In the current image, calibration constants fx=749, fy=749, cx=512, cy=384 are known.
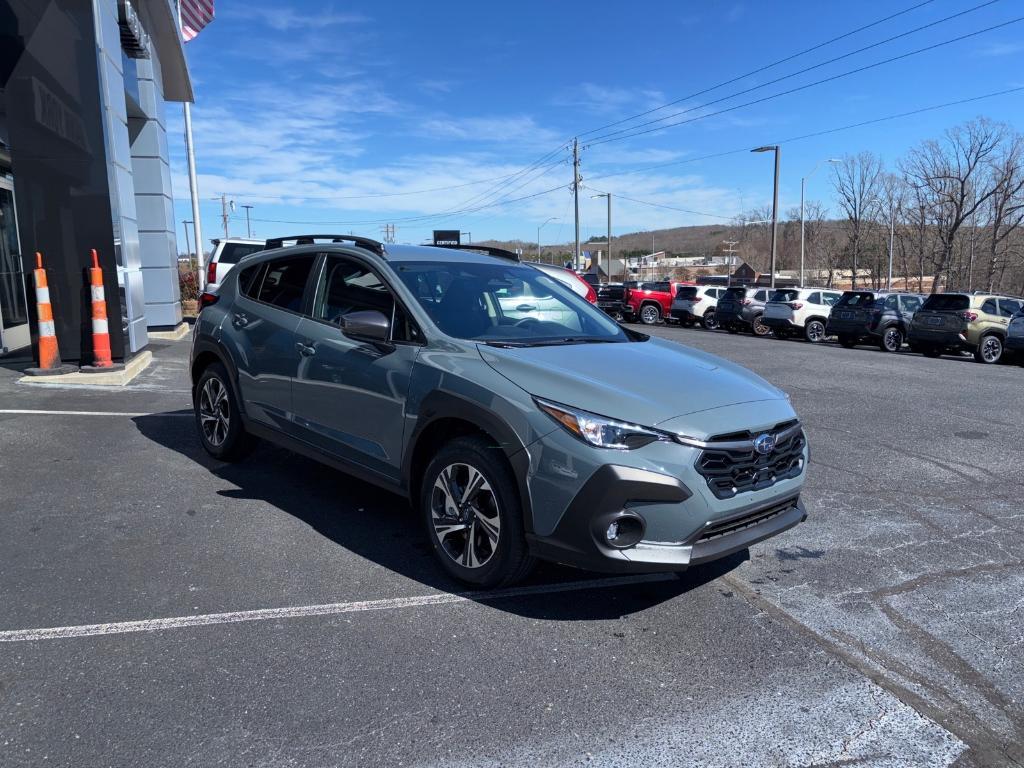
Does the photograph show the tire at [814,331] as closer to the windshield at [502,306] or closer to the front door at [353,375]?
the windshield at [502,306]

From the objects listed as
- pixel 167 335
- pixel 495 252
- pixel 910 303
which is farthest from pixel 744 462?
pixel 910 303

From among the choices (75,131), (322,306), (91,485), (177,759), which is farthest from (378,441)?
(75,131)

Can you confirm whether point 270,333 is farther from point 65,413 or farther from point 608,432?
point 65,413

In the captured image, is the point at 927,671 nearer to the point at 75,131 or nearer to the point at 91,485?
the point at 91,485

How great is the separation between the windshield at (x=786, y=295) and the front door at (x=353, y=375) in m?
22.2

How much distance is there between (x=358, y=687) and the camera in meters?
2.98

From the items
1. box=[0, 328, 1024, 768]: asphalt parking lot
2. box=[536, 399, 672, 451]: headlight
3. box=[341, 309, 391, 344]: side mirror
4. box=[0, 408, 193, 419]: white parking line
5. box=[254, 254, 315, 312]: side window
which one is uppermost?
box=[254, 254, 315, 312]: side window

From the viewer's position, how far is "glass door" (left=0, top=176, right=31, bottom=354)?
1219cm

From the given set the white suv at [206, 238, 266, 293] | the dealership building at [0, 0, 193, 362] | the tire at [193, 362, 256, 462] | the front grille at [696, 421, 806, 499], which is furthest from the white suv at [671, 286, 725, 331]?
the front grille at [696, 421, 806, 499]

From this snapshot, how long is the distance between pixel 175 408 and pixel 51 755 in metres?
6.28

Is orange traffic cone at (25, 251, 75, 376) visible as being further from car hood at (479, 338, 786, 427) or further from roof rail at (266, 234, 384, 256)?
car hood at (479, 338, 786, 427)

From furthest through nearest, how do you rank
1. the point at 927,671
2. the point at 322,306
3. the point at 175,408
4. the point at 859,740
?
the point at 175,408
the point at 322,306
the point at 927,671
the point at 859,740

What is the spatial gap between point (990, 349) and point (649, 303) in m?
14.8

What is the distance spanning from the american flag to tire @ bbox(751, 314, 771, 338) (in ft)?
62.5
